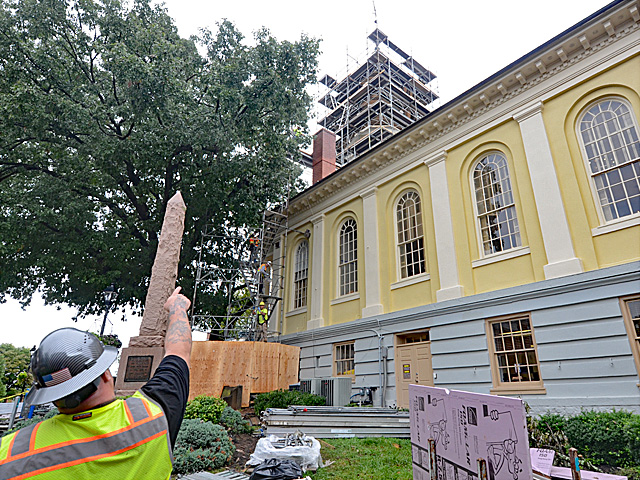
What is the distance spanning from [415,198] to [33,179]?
56.6 ft

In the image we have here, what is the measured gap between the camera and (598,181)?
1084cm

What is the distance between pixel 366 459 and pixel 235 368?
839 centimetres

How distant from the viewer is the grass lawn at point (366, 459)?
270 inches

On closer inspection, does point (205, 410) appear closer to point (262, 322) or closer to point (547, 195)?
point (262, 322)

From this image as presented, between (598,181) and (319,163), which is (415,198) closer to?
(598,181)

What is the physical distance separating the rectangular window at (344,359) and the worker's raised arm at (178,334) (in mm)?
14531

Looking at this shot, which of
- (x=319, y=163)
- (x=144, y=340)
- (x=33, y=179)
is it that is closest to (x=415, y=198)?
(x=319, y=163)

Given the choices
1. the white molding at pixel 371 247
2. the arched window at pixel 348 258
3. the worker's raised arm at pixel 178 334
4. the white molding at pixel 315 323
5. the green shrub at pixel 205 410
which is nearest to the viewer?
the worker's raised arm at pixel 178 334

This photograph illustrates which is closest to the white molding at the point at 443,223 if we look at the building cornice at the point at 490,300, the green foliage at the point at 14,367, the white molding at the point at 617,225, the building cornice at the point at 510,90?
the building cornice at the point at 510,90

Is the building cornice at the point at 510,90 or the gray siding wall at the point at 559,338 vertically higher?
the building cornice at the point at 510,90

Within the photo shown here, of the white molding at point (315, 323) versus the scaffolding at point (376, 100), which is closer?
the white molding at point (315, 323)

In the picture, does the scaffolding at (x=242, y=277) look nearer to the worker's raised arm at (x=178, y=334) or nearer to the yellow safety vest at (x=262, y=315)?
the yellow safety vest at (x=262, y=315)

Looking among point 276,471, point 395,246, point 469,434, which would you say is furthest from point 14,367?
point 469,434

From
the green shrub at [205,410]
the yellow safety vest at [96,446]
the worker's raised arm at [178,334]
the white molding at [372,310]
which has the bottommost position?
Answer: the green shrub at [205,410]
